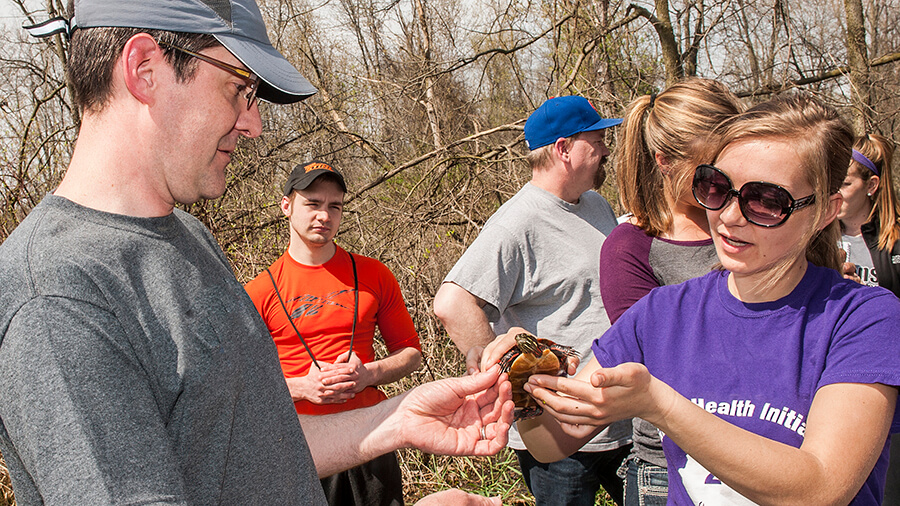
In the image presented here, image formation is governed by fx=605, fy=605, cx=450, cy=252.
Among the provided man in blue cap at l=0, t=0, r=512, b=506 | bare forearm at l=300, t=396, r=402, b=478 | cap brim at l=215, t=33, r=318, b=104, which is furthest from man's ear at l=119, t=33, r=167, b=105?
bare forearm at l=300, t=396, r=402, b=478

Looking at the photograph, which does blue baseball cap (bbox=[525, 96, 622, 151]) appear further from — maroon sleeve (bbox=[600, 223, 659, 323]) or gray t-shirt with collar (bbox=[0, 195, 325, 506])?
gray t-shirt with collar (bbox=[0, 195, 325, 506])

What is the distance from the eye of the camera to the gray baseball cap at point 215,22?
136cm

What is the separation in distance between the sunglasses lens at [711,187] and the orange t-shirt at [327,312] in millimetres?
2326

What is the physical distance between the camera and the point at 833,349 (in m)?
1.48

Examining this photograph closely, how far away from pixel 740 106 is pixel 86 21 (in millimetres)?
2163

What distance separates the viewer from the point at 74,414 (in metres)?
1.02

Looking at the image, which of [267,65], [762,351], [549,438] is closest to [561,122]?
[549,438]

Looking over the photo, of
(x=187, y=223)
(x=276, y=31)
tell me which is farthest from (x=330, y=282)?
(x=276, y=31)

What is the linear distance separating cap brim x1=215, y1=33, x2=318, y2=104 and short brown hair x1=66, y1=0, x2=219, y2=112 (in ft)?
0.26

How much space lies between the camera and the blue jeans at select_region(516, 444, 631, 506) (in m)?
2.81

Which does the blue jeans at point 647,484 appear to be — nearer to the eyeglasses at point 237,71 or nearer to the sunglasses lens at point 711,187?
the sunglasses lens at point 711,187

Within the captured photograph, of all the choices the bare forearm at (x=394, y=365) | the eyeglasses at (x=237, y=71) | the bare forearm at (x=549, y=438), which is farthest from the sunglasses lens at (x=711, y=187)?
the bare forearm at (x=394, y=365)

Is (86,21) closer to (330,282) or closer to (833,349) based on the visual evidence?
(833,349)

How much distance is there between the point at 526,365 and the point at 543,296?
110cm
